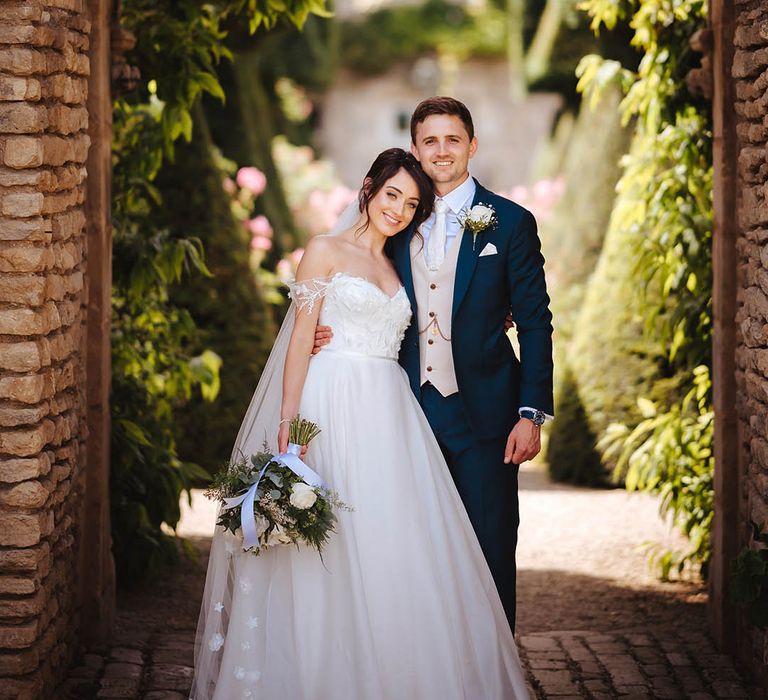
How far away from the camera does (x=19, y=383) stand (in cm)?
396

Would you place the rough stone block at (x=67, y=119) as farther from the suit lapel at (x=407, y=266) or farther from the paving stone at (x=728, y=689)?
the paving stone at (x=728, y=689)

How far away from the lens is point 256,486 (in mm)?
3939

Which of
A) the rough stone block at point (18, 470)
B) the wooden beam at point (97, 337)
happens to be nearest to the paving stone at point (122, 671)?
the wooden beam at point (97, 337)

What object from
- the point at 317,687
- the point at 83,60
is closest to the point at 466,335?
the point at 317,687

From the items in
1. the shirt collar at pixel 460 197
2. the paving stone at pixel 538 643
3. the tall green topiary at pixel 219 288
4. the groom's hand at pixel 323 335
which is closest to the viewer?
the groom's hand at pixel 323 335

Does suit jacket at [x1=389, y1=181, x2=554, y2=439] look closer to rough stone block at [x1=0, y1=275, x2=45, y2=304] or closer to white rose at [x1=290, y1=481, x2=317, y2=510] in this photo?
white rose at [x1=290, y1=481, x2=317, y2=510]

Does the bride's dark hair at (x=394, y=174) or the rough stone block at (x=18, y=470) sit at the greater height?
the bride's dark hair at (x=394, y=174)

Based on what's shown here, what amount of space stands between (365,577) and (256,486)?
0.46 metres

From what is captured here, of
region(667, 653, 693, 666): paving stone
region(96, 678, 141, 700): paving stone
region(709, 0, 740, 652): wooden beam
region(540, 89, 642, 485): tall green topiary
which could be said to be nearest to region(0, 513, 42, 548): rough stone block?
region(96, 678, 141, 700): paving stone

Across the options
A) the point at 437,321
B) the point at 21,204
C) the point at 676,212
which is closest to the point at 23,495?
the point at 21,204

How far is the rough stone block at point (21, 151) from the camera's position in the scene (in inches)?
155

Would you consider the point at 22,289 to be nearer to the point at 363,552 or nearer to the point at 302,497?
the point at 302,497

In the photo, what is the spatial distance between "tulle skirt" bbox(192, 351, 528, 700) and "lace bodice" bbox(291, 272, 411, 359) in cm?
5

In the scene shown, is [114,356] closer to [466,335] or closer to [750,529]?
[466,335]
